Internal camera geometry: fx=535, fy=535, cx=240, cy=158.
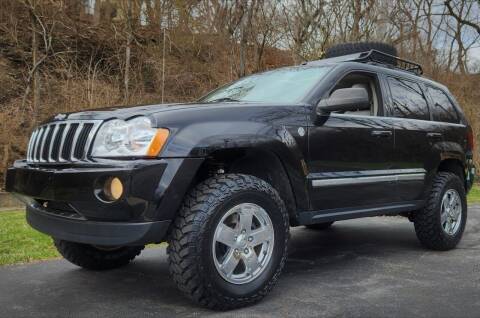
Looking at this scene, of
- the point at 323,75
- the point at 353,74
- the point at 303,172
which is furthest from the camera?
the point at 353,74

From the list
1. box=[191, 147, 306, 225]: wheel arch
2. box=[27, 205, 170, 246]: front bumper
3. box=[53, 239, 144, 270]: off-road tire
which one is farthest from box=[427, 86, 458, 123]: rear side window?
box=[27, 205, 170, 246]: front bumper

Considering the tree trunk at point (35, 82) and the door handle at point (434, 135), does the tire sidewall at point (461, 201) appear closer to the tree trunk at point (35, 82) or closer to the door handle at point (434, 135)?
the door handle at point (434, 135)

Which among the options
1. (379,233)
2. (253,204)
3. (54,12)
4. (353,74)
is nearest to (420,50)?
(54,12)

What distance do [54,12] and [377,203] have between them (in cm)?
1251

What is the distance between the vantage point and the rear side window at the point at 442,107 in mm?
6000

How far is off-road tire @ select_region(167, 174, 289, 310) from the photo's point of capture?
3.35m

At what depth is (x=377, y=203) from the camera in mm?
4875

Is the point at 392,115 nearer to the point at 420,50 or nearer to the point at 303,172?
the point at 303,172

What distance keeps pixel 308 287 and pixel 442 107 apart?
10.2 feet

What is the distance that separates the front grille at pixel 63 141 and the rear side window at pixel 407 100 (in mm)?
3077

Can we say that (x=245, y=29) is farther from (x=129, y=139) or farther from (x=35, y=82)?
(x=129, y=139)

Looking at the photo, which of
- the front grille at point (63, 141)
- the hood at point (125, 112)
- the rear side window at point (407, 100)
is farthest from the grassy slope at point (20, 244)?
the rear side window at point (407, 100)

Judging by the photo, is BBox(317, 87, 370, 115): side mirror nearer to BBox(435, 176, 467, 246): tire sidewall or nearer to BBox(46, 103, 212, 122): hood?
BBox(46, 103, 212, 122): hood

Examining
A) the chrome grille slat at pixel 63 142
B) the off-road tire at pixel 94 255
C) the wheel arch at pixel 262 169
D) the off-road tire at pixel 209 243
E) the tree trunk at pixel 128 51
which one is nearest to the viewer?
the off-road tire at pixel 209 243
